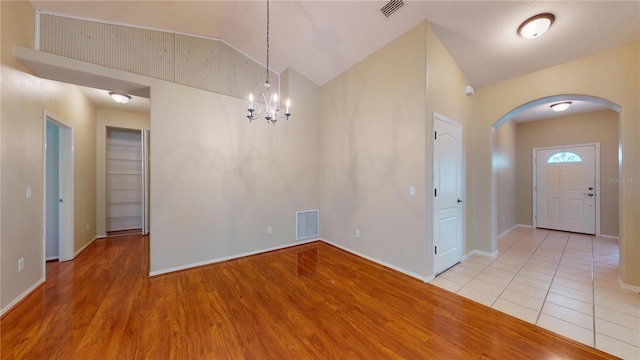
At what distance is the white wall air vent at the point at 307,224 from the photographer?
4.45 m

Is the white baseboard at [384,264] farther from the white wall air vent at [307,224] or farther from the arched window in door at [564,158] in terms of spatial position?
the arched window in door at [564,158]

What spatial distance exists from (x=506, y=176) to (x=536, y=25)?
4.13 m

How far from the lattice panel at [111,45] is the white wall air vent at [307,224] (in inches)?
124

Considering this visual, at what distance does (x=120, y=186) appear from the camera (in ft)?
18.0

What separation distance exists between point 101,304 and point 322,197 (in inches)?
136

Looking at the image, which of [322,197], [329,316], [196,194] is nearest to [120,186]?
[196,194]

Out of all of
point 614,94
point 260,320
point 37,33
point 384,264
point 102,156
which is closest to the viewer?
point 260,320

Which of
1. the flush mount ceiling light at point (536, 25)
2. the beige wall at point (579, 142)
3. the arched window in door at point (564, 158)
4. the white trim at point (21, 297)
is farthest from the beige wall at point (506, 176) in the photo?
the white trim at point (21, 297)

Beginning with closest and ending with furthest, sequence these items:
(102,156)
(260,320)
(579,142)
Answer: (260,320)
(102,156)
(579,142)

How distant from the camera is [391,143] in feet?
10.7

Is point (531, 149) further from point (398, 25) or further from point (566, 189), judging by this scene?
point (398, 25)

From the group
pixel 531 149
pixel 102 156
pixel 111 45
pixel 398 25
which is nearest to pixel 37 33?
pixel 111 45

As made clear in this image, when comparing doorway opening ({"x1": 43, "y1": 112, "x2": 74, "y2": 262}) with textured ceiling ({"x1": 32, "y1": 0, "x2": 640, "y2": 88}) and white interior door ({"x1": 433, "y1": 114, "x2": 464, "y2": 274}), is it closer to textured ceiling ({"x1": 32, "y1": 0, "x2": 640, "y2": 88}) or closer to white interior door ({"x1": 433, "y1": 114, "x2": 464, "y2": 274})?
textured ceiling ({"x1": 32, "y1": 0, "x2": 640, "y2": 88})

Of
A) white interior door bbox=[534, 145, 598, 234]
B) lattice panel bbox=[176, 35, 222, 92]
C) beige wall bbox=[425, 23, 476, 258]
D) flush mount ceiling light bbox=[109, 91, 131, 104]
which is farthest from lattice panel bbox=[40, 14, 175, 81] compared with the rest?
white interior door bbox=[534, 145, 598, 234]
